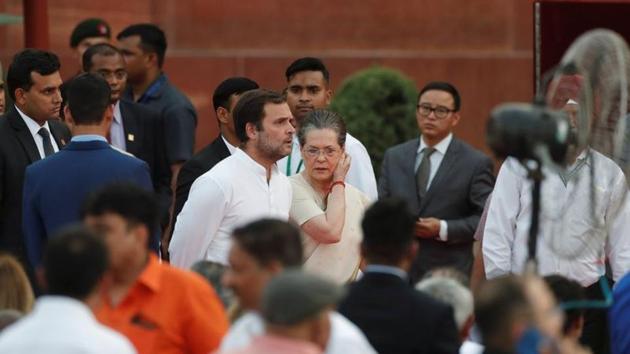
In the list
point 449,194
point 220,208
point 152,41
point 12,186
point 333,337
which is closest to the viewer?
point 333,337

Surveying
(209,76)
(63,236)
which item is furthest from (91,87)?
(209,76)

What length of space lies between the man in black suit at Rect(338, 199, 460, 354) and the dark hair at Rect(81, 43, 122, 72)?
5288 mm

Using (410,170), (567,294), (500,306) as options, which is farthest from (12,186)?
(500,306)

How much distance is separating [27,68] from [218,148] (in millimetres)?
1265

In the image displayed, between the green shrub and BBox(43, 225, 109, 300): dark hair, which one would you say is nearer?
BBox(43, 225, 109, 300): dark hair

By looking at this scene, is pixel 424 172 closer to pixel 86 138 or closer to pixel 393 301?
pixel 86 138

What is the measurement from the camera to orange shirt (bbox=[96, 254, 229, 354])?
22.7 ft

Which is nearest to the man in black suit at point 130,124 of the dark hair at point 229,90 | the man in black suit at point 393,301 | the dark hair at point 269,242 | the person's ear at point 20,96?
the dark hair at point 229,90

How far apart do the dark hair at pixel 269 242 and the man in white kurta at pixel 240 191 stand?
2.66 metres

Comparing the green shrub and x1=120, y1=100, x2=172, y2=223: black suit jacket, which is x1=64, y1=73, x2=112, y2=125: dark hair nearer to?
x1=120, y1=100, x2=172, y2=223: black suit jacket

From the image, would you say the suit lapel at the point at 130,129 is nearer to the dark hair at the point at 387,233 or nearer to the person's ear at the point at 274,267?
the dark hair at the point at 387,233

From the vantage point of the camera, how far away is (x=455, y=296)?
7.39 m

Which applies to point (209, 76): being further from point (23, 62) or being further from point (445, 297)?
point (445, 297)

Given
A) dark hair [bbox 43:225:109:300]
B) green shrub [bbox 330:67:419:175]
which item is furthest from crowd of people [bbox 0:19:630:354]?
green shrub [bbox 330:67:419:175]
